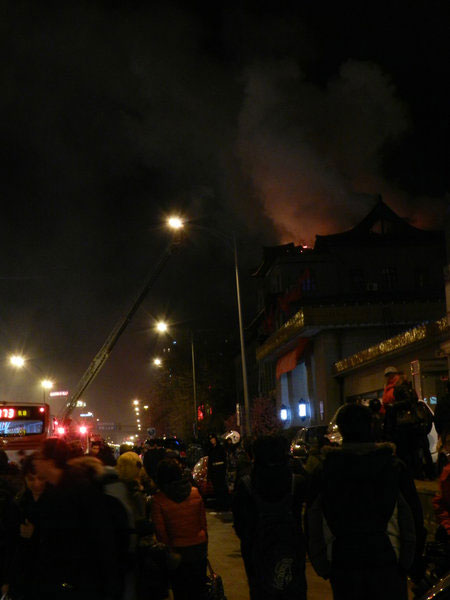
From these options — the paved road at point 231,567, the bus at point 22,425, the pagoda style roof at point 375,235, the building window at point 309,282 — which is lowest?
the paved road at point 231,567

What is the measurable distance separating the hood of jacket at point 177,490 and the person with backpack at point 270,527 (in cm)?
95

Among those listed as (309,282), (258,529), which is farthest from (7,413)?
(309,282)

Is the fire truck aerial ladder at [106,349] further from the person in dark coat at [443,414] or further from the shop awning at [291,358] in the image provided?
the person in dark coat at [443,414]

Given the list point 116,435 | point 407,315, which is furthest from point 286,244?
point 116,435

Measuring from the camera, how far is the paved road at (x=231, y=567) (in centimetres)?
902

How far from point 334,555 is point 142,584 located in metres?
1.61

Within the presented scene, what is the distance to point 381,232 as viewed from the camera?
52312 millimetres

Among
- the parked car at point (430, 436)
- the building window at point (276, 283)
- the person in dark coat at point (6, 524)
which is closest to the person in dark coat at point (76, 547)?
the parked car at point (430, 436)

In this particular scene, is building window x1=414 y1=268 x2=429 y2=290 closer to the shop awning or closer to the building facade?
the building facade

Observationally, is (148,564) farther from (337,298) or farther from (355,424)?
(337,298)

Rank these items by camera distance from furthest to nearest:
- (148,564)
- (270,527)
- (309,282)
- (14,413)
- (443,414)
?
(309,282) < (14,413) < (443,414) < (148,564) < (270,527)

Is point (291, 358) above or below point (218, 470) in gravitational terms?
above

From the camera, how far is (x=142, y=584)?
520 centimetres

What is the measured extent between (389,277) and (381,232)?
4.21 meters
